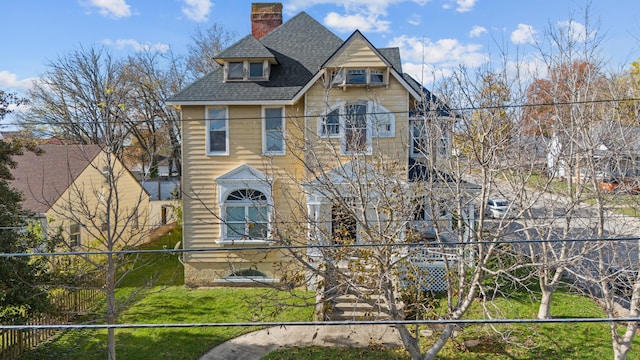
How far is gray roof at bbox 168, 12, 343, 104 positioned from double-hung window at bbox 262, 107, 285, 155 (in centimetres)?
50

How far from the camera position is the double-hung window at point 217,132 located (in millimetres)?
13805

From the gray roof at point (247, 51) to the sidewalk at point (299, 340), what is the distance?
835 centimetres

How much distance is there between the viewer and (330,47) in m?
15.4

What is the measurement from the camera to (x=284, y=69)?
1454 centimetres

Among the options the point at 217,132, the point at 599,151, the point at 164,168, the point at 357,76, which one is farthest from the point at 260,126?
the point at 164,168

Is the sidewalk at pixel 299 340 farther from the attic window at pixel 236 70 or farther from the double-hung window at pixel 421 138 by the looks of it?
the attic window at pixel 236 70

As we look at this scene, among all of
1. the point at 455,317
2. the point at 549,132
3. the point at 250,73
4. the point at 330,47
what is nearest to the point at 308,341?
the point at 455,317

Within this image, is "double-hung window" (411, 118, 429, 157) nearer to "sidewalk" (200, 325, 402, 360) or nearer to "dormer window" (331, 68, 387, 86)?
"dormer window" (331, 68, 387, 86)

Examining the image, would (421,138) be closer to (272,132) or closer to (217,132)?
(272,132)

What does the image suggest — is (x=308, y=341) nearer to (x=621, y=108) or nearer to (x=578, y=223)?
(x=578, y=223)

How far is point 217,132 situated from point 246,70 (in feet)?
7.37

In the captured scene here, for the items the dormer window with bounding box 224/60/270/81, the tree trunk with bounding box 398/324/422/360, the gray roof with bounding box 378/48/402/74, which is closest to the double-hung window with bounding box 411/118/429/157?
the gray roof with bounding box 378/48/402/74

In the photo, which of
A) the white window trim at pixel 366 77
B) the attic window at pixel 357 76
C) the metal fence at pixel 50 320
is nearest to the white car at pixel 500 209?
the white window trim at pixel 366 77

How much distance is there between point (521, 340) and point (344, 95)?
8.07 meters
